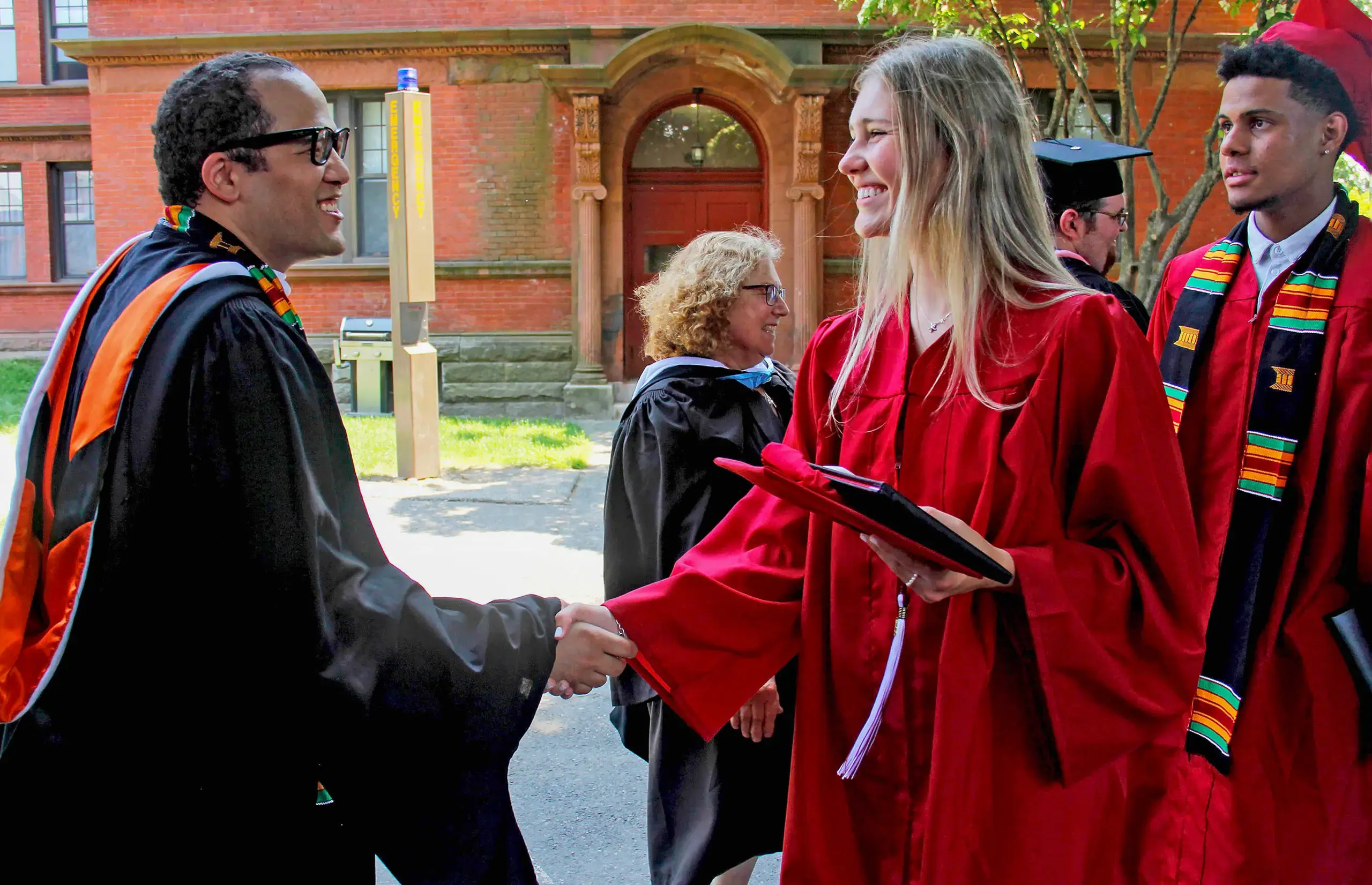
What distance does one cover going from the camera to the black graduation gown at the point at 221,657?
1.93m

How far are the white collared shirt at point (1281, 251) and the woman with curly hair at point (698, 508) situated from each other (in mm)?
1377

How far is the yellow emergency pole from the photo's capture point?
10.1 metres

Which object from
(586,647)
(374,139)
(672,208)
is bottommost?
(586,647)

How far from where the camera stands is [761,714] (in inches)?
121

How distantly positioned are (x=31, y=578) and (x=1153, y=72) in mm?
16316

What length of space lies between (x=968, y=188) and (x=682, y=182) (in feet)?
46.7

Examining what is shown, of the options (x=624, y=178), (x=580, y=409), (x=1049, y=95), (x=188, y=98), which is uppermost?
(x=1049, y=95)

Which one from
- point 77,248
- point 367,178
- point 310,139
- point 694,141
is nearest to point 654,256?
point 694,141

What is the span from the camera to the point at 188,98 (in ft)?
7.42

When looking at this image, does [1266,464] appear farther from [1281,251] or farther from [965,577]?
[965,577]

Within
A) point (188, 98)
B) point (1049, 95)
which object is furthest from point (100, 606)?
point (1049, 95)

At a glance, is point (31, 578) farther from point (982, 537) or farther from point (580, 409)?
point (580, 409)

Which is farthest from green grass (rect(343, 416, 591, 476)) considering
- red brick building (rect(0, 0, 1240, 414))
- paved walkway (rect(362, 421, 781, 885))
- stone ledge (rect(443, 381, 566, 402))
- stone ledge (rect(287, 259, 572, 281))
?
stone ledge (rect(287, 259, 572, 281))

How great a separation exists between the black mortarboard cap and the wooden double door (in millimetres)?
11822
